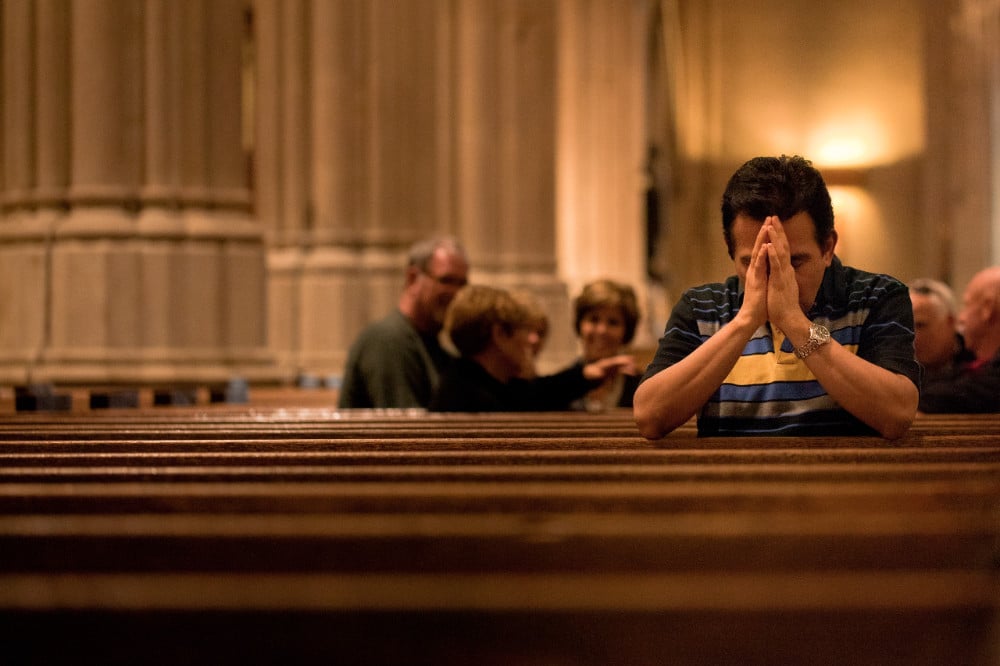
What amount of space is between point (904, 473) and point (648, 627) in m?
1.32

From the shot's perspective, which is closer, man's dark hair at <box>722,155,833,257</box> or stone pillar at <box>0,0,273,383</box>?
man's dark hair at <box>722,155,833,257</box>

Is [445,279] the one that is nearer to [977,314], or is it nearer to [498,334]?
[498,334]

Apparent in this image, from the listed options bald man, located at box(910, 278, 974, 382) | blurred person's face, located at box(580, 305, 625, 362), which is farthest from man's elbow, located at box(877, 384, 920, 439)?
blurred person's face, located at box(580, 305, 625, 362)

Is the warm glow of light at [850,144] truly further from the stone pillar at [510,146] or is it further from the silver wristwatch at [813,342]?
the silver wristwatch at [813,342]

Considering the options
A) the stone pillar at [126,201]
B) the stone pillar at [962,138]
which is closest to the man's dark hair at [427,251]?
the stone pillar at [126,201]

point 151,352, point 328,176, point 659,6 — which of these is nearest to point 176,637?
point 151,352

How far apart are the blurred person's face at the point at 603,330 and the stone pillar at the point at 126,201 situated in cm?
224

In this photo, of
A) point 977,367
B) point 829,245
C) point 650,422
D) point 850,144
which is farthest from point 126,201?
point 850,144

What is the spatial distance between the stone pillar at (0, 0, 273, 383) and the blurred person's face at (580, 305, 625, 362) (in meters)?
2.24

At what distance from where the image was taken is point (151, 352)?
7750mm

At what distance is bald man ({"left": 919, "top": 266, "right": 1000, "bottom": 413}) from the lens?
209 inches

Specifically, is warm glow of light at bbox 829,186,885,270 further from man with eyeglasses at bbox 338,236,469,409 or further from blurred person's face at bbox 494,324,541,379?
blurred person's face at bbox 494,324,541,379

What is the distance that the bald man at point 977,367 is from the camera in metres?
5.32

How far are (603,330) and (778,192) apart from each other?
3.09m
